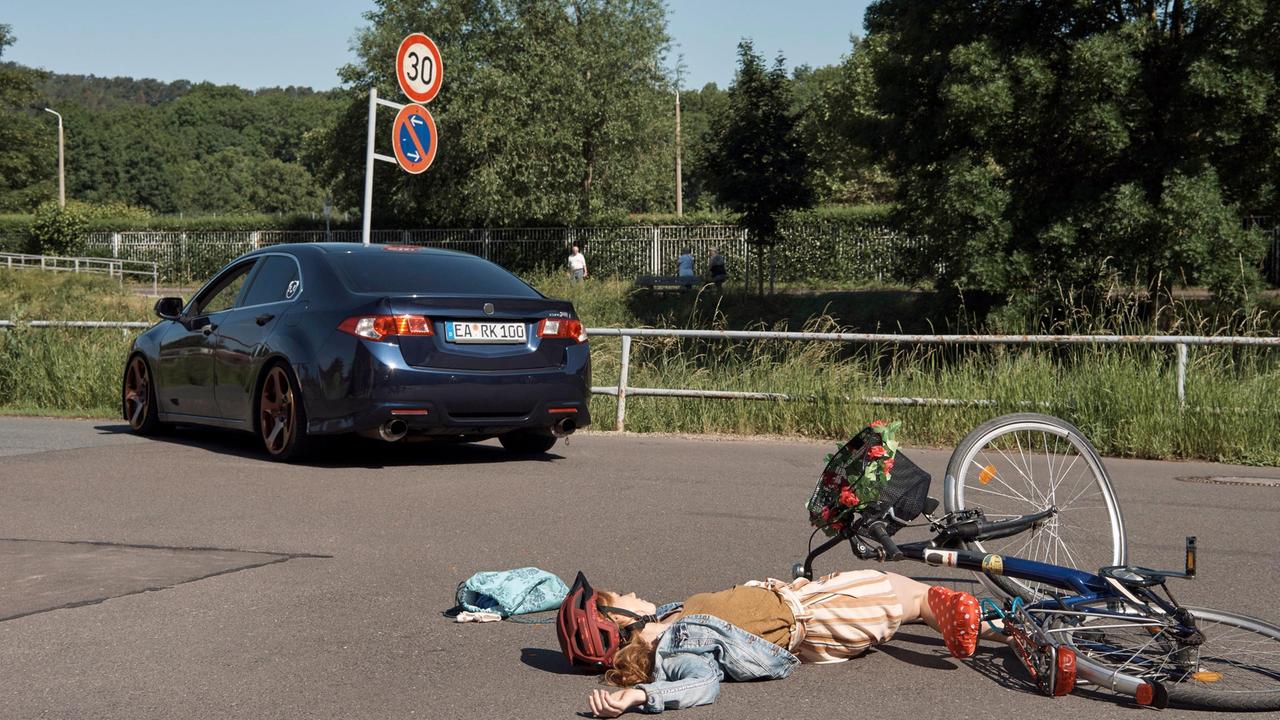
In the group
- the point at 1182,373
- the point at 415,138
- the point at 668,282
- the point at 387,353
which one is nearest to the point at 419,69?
the point at 415,138

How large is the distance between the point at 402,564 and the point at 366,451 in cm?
449

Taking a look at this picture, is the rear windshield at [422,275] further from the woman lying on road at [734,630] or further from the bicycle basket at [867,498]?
the woman lying on road at [734,630]

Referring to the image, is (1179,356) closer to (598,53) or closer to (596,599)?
(596,599)

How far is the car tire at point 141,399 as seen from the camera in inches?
473

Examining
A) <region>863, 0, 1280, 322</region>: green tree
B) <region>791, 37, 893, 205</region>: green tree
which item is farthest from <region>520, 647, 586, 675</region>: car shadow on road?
<region>791, 37, 893, 205</region>: green tree

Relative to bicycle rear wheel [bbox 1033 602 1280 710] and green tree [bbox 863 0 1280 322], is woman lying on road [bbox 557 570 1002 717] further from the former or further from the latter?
green tree [bbox 863 0 1280 322]

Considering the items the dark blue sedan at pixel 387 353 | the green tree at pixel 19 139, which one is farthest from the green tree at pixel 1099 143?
the green tree at pixel 19 139

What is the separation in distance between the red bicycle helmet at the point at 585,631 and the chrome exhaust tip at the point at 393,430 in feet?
16.1

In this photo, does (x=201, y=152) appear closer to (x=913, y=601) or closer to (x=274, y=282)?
(x=274, y=282)

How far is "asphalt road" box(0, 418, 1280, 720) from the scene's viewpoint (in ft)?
14.6

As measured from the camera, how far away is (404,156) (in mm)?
15680

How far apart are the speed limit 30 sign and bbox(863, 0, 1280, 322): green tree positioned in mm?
11270

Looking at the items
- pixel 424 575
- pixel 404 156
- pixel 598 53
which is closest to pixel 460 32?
pixel 598 53

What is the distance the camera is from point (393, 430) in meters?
9.34
